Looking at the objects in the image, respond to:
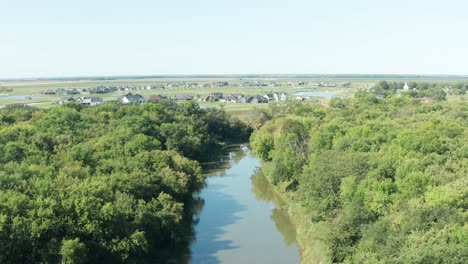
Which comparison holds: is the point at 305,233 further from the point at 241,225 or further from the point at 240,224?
the point at 240,224

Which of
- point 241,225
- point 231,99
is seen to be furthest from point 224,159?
point 231,99

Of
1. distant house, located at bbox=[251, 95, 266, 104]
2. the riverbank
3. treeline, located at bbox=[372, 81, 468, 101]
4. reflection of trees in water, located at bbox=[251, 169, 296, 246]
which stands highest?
treeline, located at bbox=[372, 81, 468, 101]

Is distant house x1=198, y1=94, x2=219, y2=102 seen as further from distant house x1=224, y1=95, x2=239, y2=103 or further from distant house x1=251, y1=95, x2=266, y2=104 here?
distant house x1=251, y1=95, x2=266, y2=104

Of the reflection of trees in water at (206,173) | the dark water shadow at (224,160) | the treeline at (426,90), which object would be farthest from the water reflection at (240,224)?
the treeline at (426,90)

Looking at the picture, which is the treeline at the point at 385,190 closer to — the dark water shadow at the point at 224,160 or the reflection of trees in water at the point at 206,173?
the reflection of trees in water at the point at 206,173

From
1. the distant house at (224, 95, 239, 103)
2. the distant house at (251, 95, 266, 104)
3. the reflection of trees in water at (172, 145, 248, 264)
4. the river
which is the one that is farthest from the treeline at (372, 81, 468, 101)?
the river

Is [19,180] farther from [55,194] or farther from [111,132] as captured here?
[111,132]
